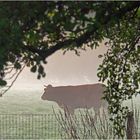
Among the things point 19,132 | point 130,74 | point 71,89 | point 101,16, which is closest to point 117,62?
point 130,74

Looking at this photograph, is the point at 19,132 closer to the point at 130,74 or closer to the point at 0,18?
the point at 130,74

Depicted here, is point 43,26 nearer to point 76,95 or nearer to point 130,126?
point 130,126

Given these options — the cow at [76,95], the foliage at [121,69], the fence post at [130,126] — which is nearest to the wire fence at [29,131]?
the fence post at [130,126]

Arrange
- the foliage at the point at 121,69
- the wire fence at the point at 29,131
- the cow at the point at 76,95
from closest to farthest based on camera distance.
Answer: the foliage at the point at 121,69
the wire fence at the point at 29,131
the cow at the point at 76,95

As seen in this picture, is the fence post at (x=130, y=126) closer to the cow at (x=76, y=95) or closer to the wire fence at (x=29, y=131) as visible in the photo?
the wire fence at (x=29, y=131)

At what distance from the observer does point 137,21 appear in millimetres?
Result: 9359

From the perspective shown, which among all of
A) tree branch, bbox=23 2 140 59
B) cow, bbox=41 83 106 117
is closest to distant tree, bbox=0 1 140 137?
tree branch, bbox=23 2 140 59

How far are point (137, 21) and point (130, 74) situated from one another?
4.80ft

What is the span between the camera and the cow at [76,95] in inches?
1233

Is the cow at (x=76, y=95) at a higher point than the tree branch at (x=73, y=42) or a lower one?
lower

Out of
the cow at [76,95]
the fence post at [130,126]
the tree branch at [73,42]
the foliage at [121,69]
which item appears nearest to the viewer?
the tree branch at [73,42]

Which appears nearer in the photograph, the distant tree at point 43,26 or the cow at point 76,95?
the distant tree at point 43,26

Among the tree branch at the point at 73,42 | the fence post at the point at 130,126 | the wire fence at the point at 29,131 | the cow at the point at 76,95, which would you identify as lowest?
the wire fence at the point at 29,131

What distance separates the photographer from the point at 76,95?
34.6 metres
